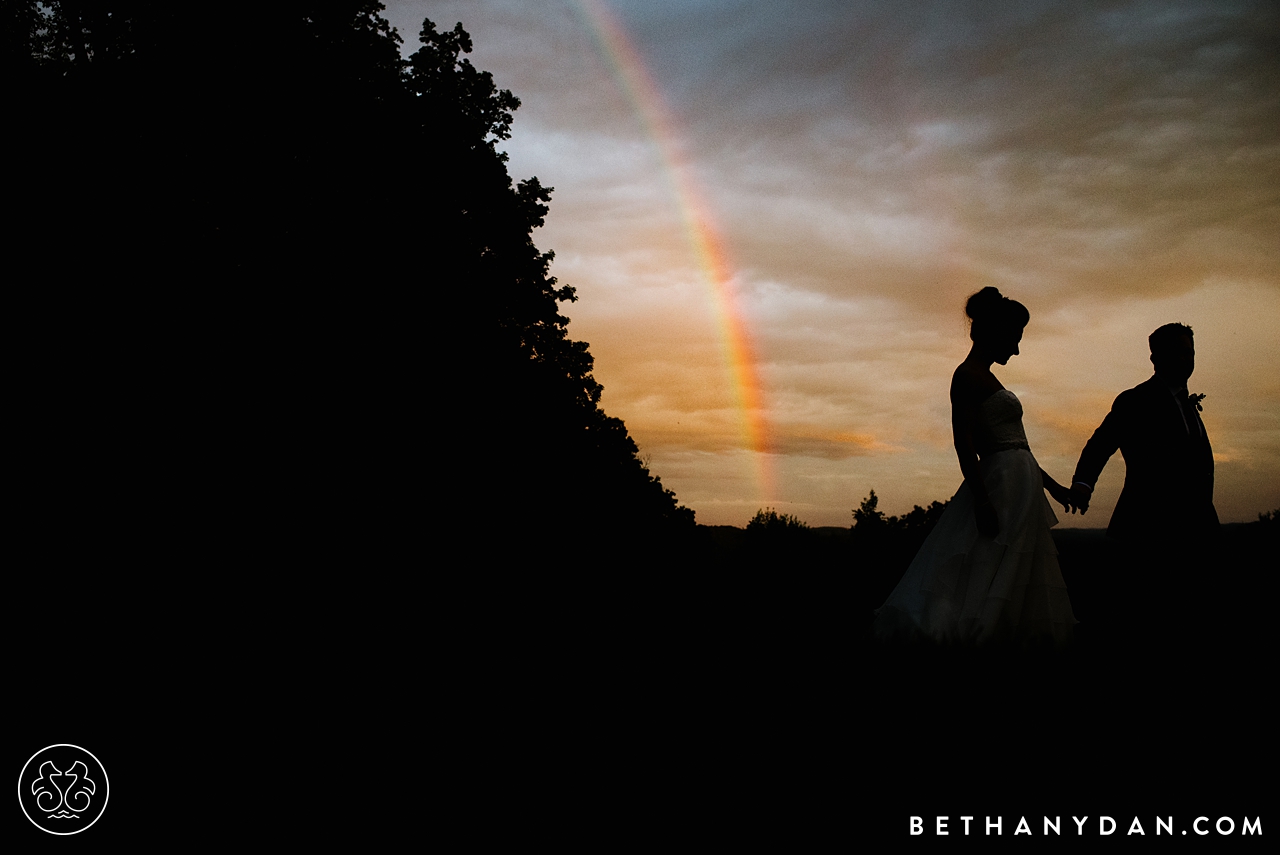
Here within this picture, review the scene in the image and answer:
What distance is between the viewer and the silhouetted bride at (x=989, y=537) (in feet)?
18.4

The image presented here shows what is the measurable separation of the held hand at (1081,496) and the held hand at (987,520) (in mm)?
961

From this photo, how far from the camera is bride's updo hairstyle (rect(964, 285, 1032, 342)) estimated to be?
6059mm

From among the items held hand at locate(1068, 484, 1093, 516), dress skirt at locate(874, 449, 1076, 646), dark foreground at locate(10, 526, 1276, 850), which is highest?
held hand at locate(1068, 484, 1093, 516)

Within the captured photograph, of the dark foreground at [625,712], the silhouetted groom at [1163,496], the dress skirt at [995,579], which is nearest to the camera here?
the dark foreground at [625,712]

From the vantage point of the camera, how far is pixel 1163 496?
598 cm

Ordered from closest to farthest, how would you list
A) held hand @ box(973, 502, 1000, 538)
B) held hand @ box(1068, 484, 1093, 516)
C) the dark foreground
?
the dark foreground < held hand @ box(973, 502, 1000, 538) < held hand @ box(1068, 484, 1093, 516)

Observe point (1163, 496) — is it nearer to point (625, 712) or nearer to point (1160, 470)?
point (1160, 470)

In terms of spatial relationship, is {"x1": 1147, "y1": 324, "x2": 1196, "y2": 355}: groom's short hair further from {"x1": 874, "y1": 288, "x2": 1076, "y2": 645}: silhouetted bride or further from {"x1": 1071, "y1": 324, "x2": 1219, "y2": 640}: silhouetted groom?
{"x1": 874, "y1": 288, "x2": 1076, "y2": 645}: silhouetted bride

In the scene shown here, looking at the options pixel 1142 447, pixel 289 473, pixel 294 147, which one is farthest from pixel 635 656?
pixel 294 147

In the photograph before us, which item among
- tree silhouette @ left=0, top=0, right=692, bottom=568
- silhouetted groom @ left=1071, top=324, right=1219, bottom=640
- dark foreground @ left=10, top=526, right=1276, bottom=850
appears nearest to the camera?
dark foreground @ left=10, top=526, right=1276, bottom=850

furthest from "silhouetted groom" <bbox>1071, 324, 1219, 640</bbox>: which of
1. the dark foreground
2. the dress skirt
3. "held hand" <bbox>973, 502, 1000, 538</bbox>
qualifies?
"held hand" <bbox>973, 502, 1000, 538</bbox>

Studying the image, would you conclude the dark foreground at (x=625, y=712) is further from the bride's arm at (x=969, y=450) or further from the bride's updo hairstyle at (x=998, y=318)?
the bride's updo hairstyle at (x=998, y=318)

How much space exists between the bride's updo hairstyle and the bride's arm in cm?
36

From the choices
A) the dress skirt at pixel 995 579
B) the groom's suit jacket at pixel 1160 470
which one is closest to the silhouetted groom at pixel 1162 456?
the groom's suit jacket at pixel 1160 470
